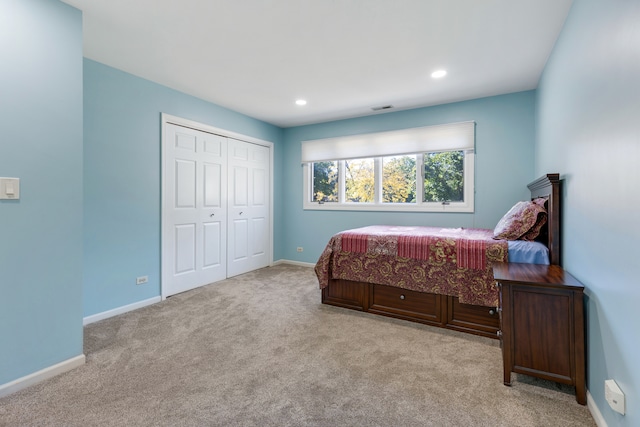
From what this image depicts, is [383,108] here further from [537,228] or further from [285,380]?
[285,380]

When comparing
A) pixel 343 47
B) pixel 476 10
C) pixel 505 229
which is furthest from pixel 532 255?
pixel 343 47

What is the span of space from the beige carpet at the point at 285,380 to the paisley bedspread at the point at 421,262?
384 millimetres

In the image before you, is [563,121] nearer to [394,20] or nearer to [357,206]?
[394,20]

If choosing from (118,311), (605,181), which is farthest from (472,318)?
(118,311)

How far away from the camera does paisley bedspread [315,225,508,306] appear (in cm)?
243

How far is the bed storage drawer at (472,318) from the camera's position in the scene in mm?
2443

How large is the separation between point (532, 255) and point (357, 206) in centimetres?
263

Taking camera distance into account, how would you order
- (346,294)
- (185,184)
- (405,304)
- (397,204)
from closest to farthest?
1. (405,304)
2. (346,294)
3. (185,184)
4. (397,204)

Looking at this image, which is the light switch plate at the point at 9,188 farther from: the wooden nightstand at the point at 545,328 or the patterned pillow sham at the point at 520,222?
the patterned pillow sham at the point at 520,222

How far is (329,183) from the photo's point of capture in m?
4.99

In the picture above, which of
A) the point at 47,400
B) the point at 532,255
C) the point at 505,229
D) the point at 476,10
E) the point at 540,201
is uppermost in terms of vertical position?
the point at 476,10

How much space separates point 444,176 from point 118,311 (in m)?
4.14

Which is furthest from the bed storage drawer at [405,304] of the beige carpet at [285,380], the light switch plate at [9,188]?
the light switch plate at [9,188]

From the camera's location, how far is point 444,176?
13.2 feet
